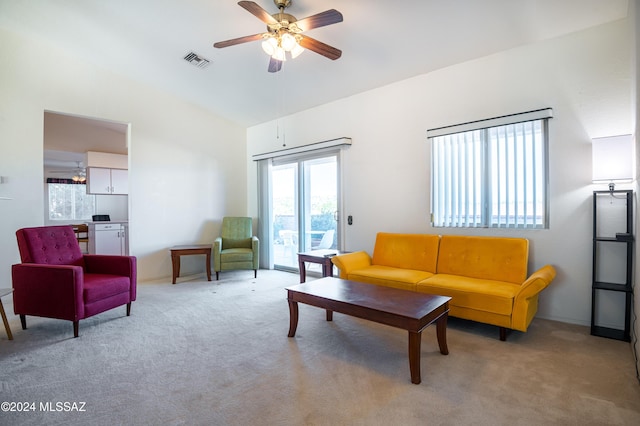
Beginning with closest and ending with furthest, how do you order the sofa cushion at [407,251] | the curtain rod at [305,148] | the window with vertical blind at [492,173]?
the window with vertical blind at [492,173]
the sofa cushion at [407,251]
the curtain rod at [305,148]

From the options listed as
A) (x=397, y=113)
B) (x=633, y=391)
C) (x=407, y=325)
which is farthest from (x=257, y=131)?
(x=633, y=391)

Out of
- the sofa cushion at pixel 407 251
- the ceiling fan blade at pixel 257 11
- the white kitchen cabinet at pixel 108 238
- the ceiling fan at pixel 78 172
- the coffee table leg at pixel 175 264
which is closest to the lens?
the ceiling fan blade at pixel 257 11

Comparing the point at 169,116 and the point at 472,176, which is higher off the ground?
the point at 169,116

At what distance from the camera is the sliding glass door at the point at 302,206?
490cm

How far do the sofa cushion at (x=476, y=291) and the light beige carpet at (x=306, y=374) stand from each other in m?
0.29

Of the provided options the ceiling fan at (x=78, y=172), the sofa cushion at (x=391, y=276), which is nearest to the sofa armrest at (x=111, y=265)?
the sofa cushion at (x=391, y=276)

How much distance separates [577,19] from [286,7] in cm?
261

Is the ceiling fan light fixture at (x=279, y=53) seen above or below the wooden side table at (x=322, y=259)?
above

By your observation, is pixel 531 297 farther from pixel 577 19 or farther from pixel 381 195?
pixel 577 19

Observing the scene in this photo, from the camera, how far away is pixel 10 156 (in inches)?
156

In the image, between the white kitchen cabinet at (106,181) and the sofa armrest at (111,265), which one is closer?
the sofa armrest at (111,265)

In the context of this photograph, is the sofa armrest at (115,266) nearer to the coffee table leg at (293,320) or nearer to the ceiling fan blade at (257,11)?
the coffee table leg at (293,320)

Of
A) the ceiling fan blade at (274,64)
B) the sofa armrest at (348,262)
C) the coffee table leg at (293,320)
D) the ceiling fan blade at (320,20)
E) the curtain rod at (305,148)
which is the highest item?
the ceiling fan blade at (320,20)

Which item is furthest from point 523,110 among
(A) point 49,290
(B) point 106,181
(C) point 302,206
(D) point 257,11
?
(B) point 106,181
